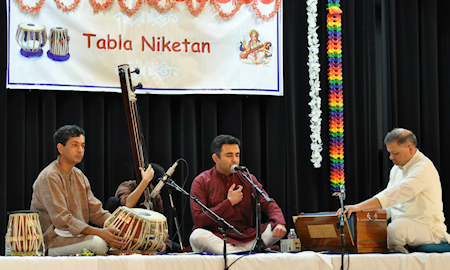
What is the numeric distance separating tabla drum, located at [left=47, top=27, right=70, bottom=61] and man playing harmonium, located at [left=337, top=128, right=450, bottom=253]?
2.58 metres

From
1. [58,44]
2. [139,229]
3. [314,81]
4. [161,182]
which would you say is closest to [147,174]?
[161,182]

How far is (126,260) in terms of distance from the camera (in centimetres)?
398

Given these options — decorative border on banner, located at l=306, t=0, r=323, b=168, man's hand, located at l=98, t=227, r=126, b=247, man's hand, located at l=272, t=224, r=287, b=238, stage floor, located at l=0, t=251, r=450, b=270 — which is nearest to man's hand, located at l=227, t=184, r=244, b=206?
man's hand, located at l=272, t=224, r=287, b=238

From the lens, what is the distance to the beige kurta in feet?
14.3

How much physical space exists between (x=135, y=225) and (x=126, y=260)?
0.31 metres

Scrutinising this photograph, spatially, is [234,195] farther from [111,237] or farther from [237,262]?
[111,237]

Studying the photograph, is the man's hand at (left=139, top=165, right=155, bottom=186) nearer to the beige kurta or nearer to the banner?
the beige kurta

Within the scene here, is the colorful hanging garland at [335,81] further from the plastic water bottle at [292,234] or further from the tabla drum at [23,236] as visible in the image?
the tabla drum at [23,236]

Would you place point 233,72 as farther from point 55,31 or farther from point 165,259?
point 165,259

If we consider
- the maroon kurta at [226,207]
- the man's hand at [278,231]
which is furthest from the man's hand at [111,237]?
the man's hand at [278,231]

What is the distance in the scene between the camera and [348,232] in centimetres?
441

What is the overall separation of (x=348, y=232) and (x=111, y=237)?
5.35 feet

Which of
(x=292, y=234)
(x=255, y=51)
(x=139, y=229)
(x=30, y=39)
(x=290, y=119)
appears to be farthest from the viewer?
(x=290, y=119)

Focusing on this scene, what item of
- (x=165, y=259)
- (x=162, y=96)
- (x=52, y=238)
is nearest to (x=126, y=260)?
(x=165, y=259)
